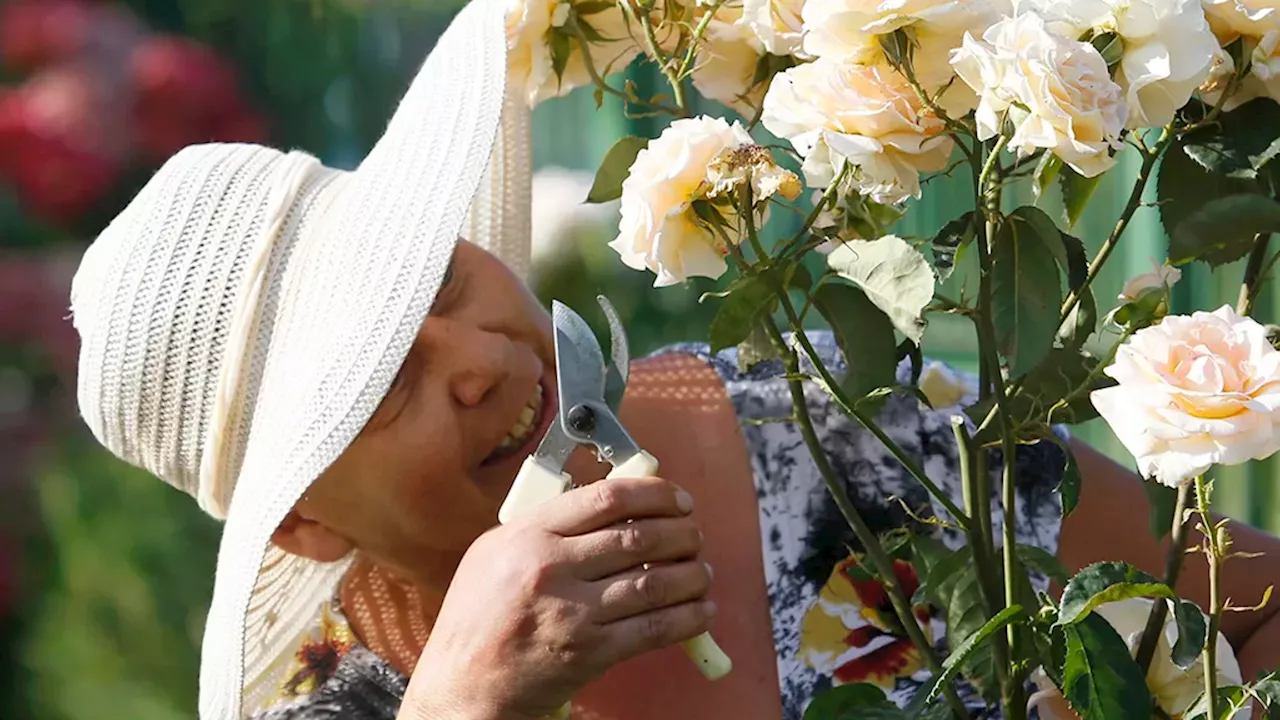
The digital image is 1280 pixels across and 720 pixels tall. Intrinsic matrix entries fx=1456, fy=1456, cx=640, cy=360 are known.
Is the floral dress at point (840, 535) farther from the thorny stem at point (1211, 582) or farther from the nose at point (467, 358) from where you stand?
the thorny stem at point (1211, 582)

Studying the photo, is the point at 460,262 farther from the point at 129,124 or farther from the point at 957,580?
the point at 129,124

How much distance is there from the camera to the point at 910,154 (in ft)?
2.68

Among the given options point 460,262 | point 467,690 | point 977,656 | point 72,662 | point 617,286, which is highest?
point 460,262

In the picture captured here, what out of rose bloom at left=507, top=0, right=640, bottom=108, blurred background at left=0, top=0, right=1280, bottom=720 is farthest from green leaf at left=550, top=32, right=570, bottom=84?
blurred background at left=0, top=0, right=1280, bottom=720

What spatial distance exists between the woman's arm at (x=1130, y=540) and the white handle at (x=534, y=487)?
720mm

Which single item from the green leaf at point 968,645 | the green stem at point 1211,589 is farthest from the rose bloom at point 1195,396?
the green leaf at point 968,645

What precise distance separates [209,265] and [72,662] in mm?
1835

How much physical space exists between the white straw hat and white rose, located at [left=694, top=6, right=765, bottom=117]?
0.35 meters

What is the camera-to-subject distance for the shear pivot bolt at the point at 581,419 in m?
1.07

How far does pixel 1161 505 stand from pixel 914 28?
0.34 m

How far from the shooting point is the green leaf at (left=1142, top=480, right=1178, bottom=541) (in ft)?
2.95

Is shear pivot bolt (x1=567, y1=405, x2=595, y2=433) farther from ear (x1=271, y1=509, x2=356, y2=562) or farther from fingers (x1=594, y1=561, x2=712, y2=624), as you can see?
ear (x1=271, y1=509, x2=356, y2=562)

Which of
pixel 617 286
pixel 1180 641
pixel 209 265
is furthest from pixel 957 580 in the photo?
pixel 617 286

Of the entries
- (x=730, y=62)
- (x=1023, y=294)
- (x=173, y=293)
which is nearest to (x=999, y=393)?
(x=1023, y=294)
